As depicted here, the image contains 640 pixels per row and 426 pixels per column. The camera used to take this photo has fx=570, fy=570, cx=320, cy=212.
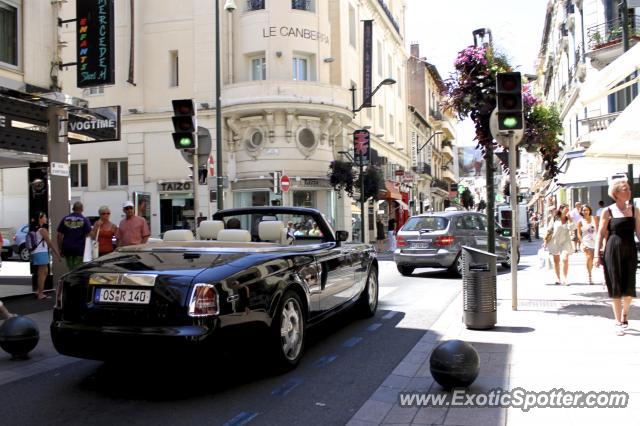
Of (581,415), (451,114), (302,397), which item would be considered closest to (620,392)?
(581,415)

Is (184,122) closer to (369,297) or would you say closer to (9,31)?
(369,297)

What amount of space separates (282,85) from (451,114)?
54.0ft

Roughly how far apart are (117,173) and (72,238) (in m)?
19.7

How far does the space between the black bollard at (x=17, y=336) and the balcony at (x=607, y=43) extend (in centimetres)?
2252

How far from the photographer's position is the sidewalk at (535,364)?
161 inches

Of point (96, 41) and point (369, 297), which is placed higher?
point (96, 41)

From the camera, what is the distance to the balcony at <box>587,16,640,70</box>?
2228 centimetres

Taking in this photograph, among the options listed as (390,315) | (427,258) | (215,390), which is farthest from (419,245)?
(215,390)

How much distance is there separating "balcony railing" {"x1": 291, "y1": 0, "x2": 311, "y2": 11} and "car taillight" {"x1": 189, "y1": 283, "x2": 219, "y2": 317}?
23525 mm

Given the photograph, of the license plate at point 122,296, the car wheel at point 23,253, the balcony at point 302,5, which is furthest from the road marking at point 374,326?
the balcony at point 302,5

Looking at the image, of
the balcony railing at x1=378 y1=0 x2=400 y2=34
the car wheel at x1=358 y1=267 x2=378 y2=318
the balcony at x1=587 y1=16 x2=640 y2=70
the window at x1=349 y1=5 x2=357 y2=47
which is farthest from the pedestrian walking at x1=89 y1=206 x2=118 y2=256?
the balcony railing at x1=378 y1=0 x2=400 y2=34

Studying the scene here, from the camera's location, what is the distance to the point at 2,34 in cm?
1099

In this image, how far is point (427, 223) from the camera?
1416 centimetres

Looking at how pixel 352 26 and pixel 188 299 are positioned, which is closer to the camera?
pixel 188 299
